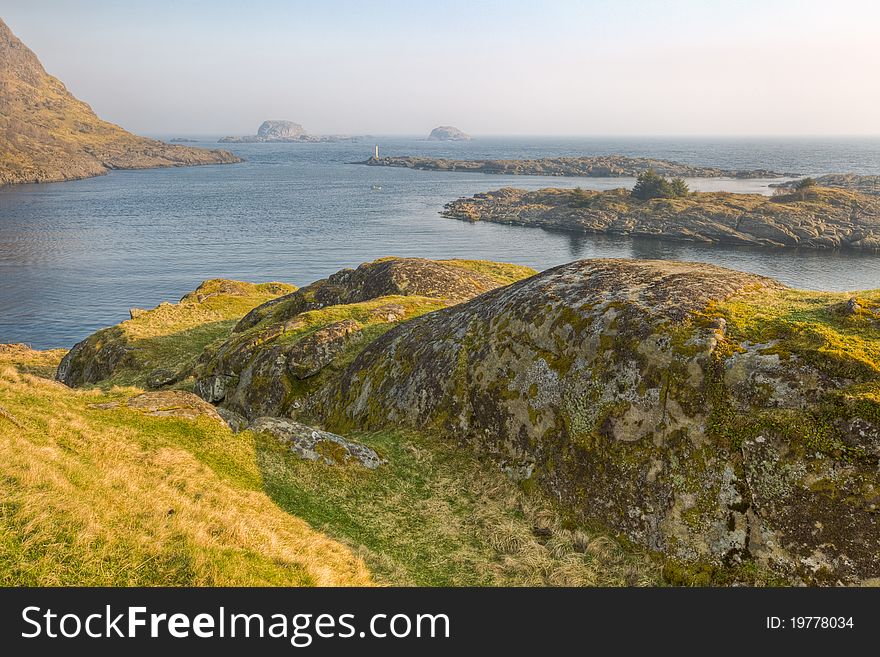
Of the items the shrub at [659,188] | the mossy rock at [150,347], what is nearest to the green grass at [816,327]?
the mossy rock at [150,347]

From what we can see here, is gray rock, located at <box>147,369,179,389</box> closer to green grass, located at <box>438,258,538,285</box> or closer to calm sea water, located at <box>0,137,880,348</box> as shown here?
green grass, located at <box>438,258,538,285</box>

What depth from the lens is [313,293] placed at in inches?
1382

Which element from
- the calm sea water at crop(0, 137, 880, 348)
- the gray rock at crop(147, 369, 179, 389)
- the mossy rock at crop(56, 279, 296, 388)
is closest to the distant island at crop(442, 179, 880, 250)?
the calm sea water at crop(0, 137, 880, 348)

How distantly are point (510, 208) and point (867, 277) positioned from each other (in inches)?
3448

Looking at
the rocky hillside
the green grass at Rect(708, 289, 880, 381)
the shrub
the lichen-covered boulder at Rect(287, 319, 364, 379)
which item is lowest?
the lichen-covered boulder at Rect(287, 319, 364, 379)

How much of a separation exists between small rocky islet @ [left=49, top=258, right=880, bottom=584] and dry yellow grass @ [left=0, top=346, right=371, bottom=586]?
6.46 feet

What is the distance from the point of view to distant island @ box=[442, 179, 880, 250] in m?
117

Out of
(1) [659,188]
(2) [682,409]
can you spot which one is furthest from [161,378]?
(1) [659,188]

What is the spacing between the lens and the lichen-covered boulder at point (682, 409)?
9906 millimetres

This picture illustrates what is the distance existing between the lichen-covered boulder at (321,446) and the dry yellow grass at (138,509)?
840 millimetres
